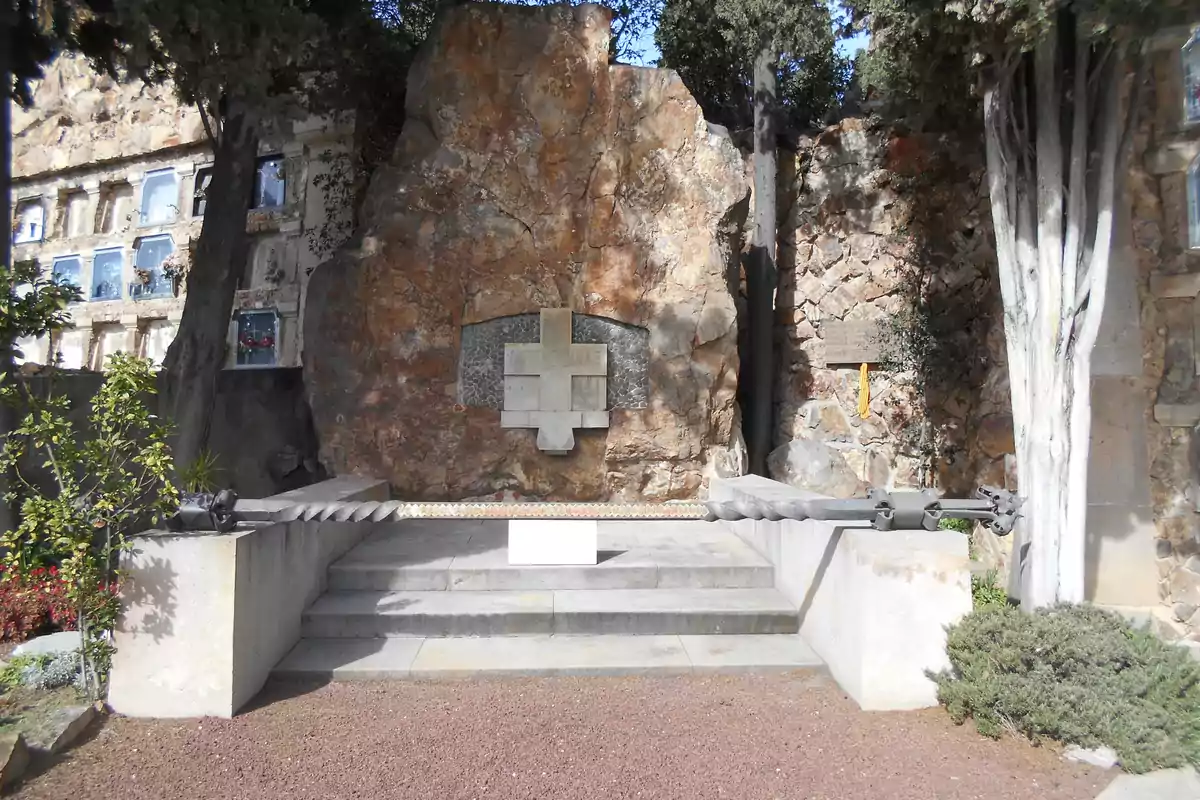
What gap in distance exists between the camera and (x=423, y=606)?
4473 millimetres

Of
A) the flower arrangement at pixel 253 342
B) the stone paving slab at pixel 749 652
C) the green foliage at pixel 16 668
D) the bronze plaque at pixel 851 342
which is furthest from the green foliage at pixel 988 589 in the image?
the flower arrangement at pixel 253 342

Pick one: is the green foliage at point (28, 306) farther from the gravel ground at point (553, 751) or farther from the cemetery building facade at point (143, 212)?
the cemetery building facade at point (143, 212)

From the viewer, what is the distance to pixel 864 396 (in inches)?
353

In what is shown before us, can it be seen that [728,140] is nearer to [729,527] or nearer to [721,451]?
[721,451]

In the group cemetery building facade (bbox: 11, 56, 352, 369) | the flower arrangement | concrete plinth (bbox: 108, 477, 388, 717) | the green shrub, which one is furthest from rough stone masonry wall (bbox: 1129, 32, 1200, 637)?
the flower arrangement

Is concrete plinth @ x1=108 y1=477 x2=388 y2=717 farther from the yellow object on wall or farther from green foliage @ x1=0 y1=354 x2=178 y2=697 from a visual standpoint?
the yellow object on wall

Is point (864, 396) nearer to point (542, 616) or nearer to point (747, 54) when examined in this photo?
point (747, 54)

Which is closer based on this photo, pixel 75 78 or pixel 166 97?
pixel 166 97

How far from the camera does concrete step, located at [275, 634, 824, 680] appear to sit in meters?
3.88

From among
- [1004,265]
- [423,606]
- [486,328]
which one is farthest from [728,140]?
[423,606]

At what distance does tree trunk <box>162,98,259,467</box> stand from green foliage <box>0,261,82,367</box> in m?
3.25

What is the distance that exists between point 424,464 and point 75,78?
37.5 feet

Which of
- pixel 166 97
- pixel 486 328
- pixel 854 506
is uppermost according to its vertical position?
pixel 166 97

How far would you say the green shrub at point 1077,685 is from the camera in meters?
3.09
